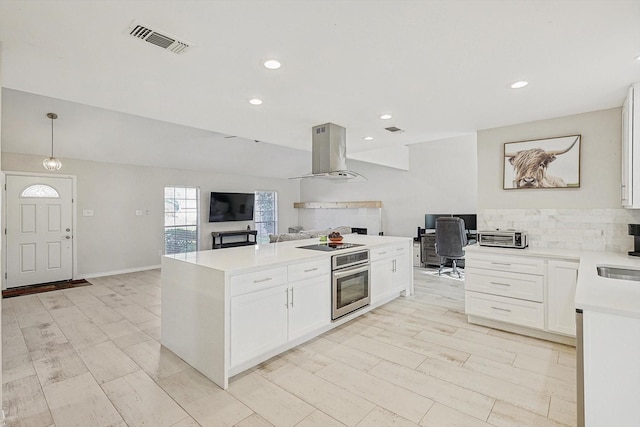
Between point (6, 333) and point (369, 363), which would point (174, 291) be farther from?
point (6, 333)

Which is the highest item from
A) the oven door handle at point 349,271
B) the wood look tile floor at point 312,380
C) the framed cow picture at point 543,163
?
the framed cow picture at point 543,163

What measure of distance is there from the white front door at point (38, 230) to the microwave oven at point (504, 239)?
6.88 m

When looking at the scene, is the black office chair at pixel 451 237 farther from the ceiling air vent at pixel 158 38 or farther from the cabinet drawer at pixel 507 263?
the ceiling air vent at pixel 158 38

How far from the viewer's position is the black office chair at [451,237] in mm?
5445

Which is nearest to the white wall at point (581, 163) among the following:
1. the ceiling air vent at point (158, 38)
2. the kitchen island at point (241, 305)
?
the kitchen island at point (241, 305)

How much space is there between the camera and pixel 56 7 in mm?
1531

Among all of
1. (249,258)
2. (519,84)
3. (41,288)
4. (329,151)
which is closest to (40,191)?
(41,288)

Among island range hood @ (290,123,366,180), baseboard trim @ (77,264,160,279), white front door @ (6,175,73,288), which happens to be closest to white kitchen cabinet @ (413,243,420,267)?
island range hood @ (290,123,366,180)

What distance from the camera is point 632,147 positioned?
2582 millimetres

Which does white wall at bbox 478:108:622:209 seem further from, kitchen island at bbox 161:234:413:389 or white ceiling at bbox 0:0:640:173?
kitchen island at bbox 161:234:413:389

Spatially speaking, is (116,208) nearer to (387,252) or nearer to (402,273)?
(387,252)

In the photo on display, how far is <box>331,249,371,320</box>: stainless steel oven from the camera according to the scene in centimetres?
322

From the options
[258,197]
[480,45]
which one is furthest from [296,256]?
[258,197]

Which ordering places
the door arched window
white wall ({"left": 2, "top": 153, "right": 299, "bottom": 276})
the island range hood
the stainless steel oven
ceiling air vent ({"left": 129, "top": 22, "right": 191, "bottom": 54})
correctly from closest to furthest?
ceiling air vent ({"left": 129, "top": 22, "right": 191, "bottom": 54})
the stainless steel oven
the island range hood
the door arched window
white wall ({"left": 2, "top": 153, "right": 299, "bottom": 276})
